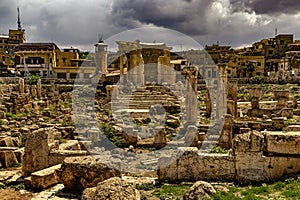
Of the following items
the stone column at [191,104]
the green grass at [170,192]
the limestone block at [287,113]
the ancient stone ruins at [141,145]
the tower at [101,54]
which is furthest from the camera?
the tower at [101,54]

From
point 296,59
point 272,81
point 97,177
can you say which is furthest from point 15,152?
point 296,59

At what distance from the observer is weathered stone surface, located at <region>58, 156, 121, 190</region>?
1010 centimetres

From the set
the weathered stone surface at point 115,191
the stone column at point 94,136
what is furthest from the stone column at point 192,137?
the weathered stone surface at point 115,191

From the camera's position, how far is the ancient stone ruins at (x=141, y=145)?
34.8 ft

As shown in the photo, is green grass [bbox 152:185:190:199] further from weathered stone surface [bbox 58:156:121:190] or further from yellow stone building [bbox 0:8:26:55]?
yellow stone building [bbox 0:8:26:55]

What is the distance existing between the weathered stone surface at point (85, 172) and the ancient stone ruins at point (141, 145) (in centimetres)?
3

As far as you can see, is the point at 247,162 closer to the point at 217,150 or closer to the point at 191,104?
the point at 217,150

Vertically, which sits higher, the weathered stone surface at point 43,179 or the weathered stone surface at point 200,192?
the weathered stone surface at point 200,192

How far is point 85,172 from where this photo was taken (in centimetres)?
1021

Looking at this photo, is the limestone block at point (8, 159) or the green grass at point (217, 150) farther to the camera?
the green grass at point (217, 150)

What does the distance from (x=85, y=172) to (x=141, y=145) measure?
894cm

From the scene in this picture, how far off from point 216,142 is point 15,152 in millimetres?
9639

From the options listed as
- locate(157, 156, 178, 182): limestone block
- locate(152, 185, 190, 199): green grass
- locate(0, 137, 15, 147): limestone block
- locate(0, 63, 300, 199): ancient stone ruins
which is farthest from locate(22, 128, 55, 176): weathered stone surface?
locate(0, 137, 15, 147): limestone block

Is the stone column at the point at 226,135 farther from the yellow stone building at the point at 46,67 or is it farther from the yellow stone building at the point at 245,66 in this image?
the yellow stone building at the point at 245,66
